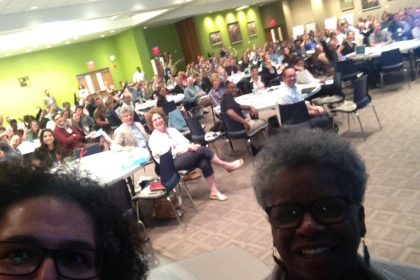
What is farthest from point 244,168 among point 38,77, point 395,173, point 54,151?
point 38,77

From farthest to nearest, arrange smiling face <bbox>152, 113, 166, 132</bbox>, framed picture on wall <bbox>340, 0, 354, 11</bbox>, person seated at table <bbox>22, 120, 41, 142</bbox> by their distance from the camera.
→ 1. framed picture on wall <bbox>340, 0, 354, 11</bbox>
2. person seated at table <bbox>22, 120, 41, 142</bbox>
3. smiling face <bbox>152, 113, 166, 132</bbox>

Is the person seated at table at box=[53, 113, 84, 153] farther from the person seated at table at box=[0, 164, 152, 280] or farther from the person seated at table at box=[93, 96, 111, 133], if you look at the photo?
the person seated at table at box=[0, 164, 152, 280]

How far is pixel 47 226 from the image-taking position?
1034 millimetres

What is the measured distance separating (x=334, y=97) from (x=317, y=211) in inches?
245

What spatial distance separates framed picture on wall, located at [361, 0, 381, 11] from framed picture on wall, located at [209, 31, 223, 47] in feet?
28.1

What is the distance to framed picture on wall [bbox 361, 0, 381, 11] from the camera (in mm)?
22484

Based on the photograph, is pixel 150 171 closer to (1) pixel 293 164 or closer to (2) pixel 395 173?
(2) pixel 395 173

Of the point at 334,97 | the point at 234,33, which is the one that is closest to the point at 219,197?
the point at 334,97

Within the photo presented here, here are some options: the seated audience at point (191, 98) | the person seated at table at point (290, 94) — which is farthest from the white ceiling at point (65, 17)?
the person seated at table at point (290, 94)

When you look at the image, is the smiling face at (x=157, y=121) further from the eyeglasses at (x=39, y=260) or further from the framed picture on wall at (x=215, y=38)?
the framed picture on wall at (x=215, y=38)

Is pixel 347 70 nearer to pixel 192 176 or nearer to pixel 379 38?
pixel 379 38

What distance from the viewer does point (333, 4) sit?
24.0 metres

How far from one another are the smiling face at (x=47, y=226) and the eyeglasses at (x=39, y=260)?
Answer: 0.04 feet

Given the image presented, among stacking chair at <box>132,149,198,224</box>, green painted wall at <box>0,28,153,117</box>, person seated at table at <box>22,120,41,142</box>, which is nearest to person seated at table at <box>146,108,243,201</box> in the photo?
stacking chair at <box>132,149,198,224</box>
